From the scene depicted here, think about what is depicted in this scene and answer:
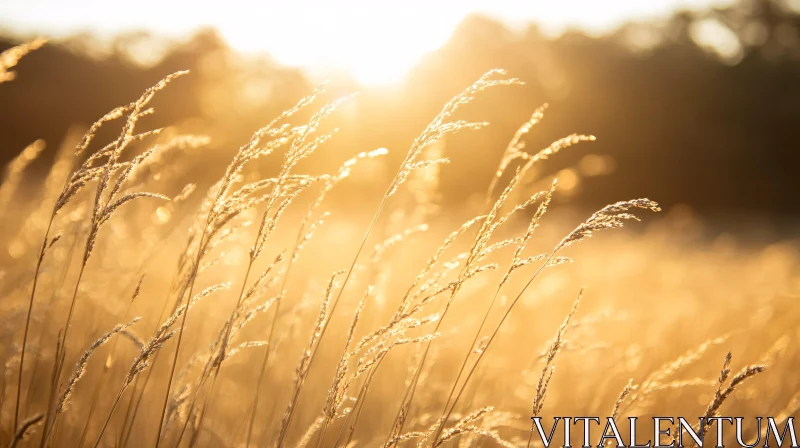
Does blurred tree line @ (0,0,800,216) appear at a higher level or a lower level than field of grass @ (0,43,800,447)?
higher

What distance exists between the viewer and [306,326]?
3.93 meters

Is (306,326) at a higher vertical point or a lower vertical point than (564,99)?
lower

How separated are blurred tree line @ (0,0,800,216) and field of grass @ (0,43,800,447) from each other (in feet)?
32.8

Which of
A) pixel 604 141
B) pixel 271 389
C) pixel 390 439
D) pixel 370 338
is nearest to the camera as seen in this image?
pixel 370 338

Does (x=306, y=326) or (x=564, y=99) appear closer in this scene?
(x=306, y=326)

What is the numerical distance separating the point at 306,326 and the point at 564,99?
77.0 ft

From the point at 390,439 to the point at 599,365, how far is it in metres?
2.54

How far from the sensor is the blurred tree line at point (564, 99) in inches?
666

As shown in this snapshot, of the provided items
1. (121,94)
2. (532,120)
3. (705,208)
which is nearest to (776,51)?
(705,208)

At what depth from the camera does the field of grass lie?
1.71 meters

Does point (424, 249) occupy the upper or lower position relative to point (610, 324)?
upper

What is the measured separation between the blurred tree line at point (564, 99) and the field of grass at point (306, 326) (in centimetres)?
1000

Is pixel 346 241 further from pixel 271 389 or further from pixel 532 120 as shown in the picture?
pixel 532 120

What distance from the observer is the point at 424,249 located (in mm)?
7801
